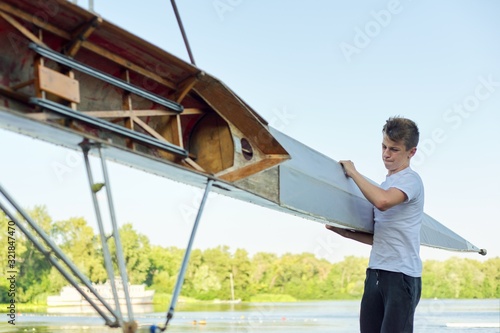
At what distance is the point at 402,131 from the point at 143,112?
127 cm

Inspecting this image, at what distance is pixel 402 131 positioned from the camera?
322cm

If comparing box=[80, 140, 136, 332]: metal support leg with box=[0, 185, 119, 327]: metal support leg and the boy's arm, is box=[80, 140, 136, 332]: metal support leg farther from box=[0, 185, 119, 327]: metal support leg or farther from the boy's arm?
the boy's arm

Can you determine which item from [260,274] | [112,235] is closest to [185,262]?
[112,235]

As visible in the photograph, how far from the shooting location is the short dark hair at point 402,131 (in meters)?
3.23

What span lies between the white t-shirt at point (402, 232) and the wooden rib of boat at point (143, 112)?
414 mm

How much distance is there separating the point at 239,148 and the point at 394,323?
100 cm

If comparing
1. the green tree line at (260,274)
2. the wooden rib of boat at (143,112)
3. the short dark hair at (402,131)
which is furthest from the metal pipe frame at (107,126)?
the green tree line at (260,274)

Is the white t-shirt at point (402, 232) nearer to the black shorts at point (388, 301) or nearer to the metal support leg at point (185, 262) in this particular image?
the black shorts at point (388, 301)

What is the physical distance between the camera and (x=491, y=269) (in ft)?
131

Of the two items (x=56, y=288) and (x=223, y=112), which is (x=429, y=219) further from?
Answer: (x=56, y=288)

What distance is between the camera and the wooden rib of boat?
82.8 inches

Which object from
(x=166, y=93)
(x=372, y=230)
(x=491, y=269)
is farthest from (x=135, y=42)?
(x=491, y=269)

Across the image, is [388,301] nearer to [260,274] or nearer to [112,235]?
[112,235]

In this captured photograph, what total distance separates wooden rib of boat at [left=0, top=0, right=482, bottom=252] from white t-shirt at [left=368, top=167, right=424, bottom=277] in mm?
414
